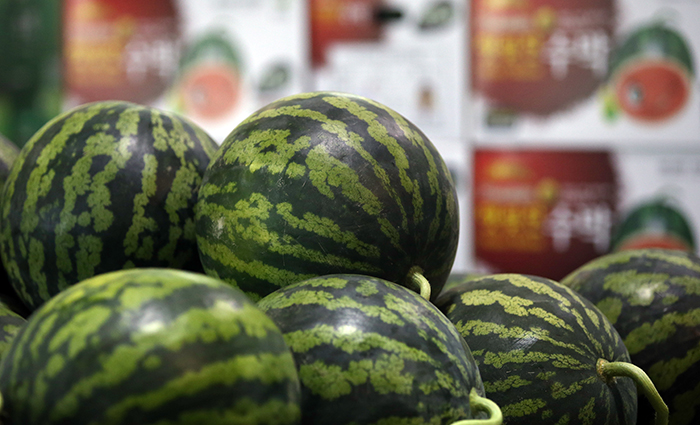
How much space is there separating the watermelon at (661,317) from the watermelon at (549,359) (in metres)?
0.16

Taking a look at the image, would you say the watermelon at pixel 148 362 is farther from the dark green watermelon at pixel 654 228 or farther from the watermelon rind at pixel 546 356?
the dark green watermelon at pixel 654 228

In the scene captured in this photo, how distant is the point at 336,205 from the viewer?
3.06 ft

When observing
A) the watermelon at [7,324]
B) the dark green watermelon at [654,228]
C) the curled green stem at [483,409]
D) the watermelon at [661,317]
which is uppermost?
the watermelon at [7,324]

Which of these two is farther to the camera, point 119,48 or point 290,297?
point 119,48

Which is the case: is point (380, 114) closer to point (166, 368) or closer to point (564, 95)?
point (166, 368)

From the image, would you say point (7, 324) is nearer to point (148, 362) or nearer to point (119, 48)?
point (148, 362)

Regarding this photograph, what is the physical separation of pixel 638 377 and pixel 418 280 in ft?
1.17

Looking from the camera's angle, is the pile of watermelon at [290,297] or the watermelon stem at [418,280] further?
the watermelon stem at [418,280]

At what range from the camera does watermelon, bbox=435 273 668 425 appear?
919 mm

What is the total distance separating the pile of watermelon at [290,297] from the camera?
0.59 meters

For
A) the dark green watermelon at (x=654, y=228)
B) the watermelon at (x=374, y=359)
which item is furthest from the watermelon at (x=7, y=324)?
the dark green watermelon at (x=654, y=228)

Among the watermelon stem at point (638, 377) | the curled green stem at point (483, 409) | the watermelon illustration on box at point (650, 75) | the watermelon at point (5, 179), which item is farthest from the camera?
the watermelon illustration on box at point (650, 75)

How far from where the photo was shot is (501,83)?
12.9 feet

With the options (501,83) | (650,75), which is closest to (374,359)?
(501,83)
